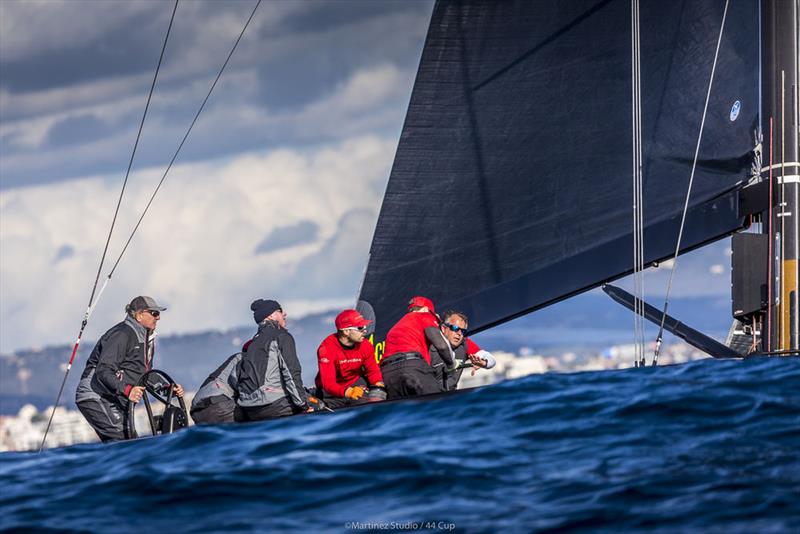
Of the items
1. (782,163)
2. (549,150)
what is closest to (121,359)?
(549,150)

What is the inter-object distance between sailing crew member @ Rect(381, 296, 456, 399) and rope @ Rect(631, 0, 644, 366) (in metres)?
1.44

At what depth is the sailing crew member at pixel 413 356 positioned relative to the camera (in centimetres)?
1011

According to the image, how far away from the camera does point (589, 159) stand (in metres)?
11.4

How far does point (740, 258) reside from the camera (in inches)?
399

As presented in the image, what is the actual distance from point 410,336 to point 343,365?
0.54 metres

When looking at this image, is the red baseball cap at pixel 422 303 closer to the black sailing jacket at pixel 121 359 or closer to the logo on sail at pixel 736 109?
the black sailing jacket at pixel 121 359

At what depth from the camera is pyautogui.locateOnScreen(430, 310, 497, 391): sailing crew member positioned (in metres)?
10.7

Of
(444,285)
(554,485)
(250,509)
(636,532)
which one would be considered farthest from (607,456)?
(444,285)

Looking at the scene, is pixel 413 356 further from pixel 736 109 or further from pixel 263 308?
pixel 736 109

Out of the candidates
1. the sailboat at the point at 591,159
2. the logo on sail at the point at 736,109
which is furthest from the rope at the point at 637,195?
the logo on sail at the point at 736,109

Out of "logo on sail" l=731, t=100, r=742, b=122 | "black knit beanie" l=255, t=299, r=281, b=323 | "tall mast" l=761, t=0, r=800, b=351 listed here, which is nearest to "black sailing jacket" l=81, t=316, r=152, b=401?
"black knit beanie" l=255, t=299, r=281, b=323

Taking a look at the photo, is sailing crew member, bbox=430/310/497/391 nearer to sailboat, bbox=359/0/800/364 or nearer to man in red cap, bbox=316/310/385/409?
sailboat, bbox=359/0/800/364

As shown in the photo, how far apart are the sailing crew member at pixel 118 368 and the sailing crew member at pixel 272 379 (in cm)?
80

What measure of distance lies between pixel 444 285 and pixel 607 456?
16.9 ft
